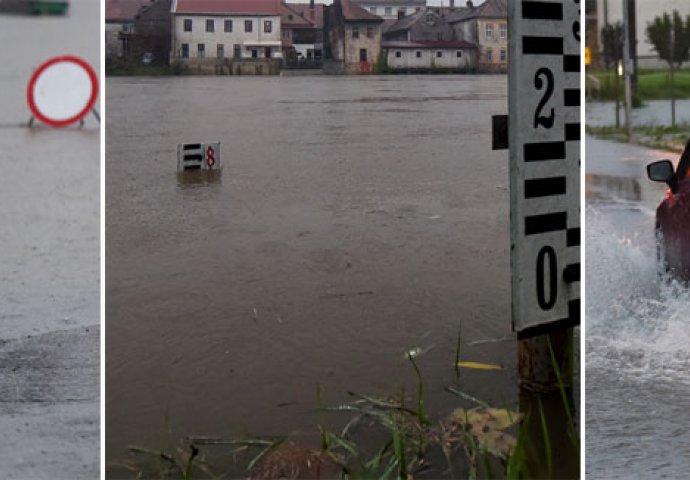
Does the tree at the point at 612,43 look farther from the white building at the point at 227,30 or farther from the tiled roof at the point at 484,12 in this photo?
the white building at the point at 227,30

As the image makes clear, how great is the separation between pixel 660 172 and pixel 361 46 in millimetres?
1612

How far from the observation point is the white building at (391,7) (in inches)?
175

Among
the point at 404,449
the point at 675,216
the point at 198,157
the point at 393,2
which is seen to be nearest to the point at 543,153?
the point at 675,216

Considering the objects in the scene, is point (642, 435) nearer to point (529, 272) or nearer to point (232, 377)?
point (529, 272)

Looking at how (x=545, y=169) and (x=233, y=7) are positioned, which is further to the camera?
(x=233, y=7)

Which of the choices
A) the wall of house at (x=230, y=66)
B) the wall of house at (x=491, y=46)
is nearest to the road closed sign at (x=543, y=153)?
the wall of house at (x=491, y=46)

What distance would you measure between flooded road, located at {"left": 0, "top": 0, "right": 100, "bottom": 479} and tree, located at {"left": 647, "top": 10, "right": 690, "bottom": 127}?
2.38 m

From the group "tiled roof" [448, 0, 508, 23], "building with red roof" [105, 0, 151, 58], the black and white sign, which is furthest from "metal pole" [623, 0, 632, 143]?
the black and white sign

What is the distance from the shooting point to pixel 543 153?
3.30 metres

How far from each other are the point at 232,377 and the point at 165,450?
0.71 m

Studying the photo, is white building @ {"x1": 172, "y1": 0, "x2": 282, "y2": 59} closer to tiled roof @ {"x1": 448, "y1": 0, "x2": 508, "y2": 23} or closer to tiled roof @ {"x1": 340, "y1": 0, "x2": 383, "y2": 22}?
tiled roof @ {"x1": 340, "y1": 0, "x2": 383, "y2": 22}

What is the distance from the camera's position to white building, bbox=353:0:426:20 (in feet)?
14.6

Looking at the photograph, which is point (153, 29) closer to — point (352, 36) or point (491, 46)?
point (352, 36)

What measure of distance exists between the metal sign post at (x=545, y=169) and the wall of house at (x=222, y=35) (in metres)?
1.89
